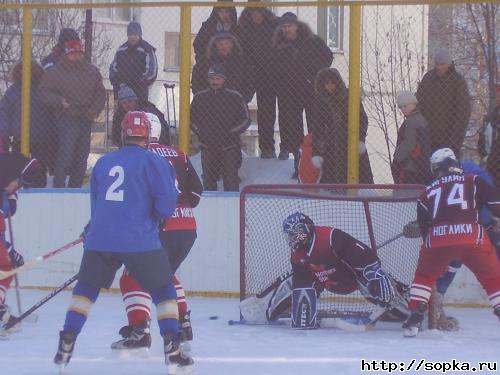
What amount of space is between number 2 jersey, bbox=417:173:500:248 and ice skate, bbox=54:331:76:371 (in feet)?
8.22

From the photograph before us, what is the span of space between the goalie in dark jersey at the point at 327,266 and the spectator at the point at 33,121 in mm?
2785

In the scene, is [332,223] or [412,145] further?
[412,145]

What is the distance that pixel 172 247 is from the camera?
6.68 metres

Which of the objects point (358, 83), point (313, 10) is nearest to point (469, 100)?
point (358, 83)

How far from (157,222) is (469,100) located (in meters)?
3.62

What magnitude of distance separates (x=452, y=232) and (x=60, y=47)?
388 centimetres

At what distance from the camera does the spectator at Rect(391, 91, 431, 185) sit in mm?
8648

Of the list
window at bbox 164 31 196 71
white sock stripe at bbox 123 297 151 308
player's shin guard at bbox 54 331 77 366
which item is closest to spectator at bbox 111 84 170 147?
window at bbox 164 31 196 71

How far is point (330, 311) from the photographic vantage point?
7918 mm

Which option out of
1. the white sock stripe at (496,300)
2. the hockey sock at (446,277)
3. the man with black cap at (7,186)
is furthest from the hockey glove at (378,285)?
the man with black cap at (7,186)

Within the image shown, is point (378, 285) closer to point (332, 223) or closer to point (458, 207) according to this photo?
point (458, 207)

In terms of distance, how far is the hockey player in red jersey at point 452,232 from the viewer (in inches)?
280

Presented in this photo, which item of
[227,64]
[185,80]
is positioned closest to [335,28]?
[227,64]

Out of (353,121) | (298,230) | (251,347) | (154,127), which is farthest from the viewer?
(353,121)
